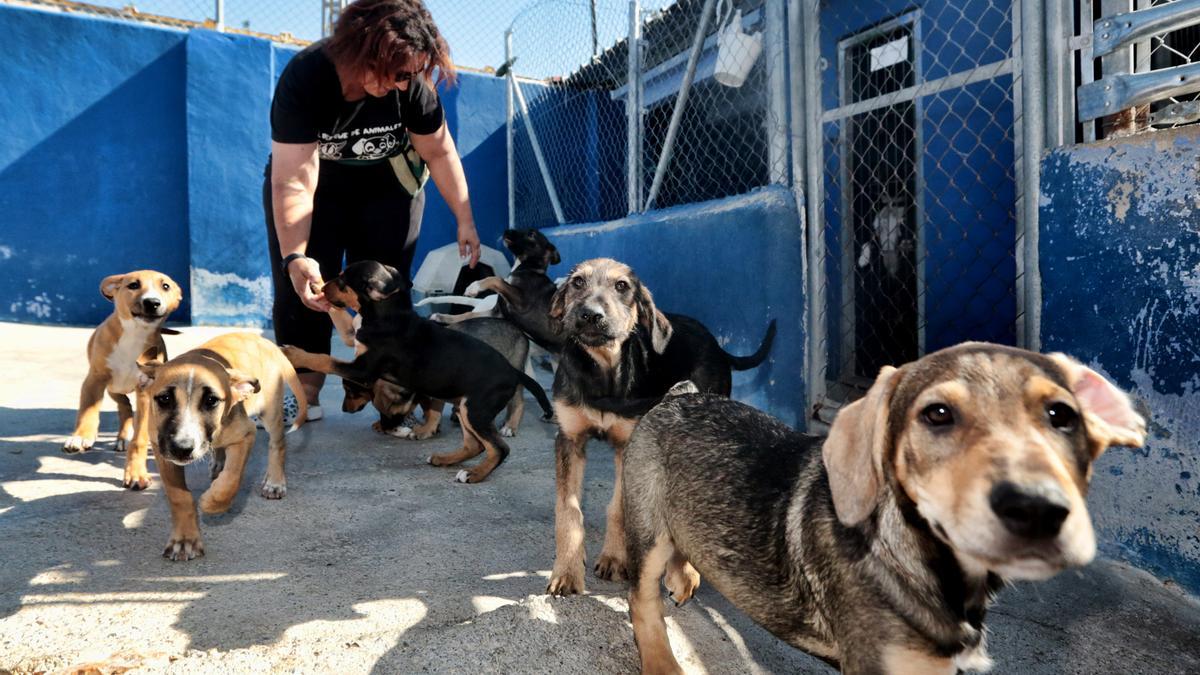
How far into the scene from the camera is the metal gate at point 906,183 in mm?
4738

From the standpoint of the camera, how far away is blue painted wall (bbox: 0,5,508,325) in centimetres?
1044

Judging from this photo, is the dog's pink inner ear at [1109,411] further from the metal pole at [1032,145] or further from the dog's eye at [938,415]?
the metal pole at [1032,145]

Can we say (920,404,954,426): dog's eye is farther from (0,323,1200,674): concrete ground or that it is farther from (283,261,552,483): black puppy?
(283,261,552,483): black puppy

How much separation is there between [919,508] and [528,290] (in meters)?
5.38

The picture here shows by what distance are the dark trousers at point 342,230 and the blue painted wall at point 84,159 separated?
6.92m

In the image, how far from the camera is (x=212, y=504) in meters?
3.51

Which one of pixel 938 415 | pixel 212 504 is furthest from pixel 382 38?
pixel 938 415

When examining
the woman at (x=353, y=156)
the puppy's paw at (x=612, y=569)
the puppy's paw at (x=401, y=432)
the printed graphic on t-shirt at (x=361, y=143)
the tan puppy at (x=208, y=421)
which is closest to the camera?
the puppy's paw at (x=612, y=569)

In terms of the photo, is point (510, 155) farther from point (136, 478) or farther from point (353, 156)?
point (136, 478)

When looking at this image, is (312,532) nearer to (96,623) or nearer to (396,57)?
(96,623)

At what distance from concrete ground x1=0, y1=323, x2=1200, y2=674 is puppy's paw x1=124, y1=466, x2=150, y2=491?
0.07 metres

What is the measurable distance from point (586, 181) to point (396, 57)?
7348 mm

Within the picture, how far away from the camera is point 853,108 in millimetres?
4559

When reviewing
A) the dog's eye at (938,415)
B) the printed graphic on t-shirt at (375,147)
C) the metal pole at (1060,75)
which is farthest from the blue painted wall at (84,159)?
the dog's eye at (938,415)
